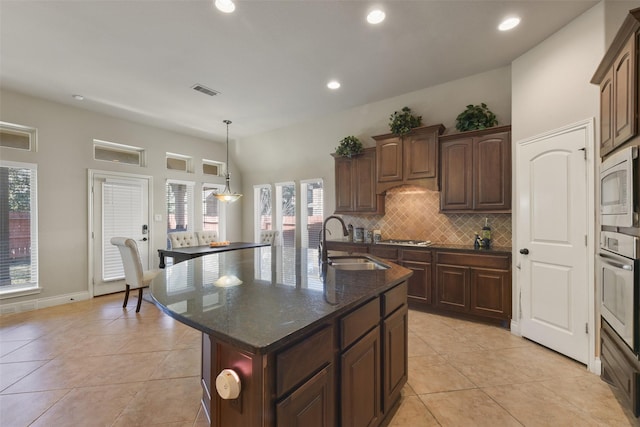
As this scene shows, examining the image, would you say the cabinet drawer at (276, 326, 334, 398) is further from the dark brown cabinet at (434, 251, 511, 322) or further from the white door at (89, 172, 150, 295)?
the white door at (89, 172, 150, 295)

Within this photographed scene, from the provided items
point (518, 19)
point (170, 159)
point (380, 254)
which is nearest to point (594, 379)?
point (380, 254)

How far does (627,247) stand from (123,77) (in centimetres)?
496

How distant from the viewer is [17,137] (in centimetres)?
401

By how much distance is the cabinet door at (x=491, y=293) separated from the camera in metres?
3.12

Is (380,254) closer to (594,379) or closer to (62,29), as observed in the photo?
(594,379)

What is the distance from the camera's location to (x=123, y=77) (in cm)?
345

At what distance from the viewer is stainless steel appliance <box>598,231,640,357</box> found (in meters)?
1.57

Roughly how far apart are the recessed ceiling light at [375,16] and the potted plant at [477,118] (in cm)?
168

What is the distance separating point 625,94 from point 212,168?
662 centimetres

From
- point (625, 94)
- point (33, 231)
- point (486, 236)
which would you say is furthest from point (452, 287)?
point (33, 231)

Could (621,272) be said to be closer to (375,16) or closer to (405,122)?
(375,16)

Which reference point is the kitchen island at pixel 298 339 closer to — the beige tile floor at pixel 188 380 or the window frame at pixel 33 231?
the beige tile floor at pixel 188 380

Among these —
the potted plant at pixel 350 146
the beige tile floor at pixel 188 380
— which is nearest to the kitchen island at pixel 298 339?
the beige tile floor at pixel 188 380

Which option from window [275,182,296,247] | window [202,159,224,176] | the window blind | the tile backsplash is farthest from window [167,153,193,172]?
the tile backsplash
